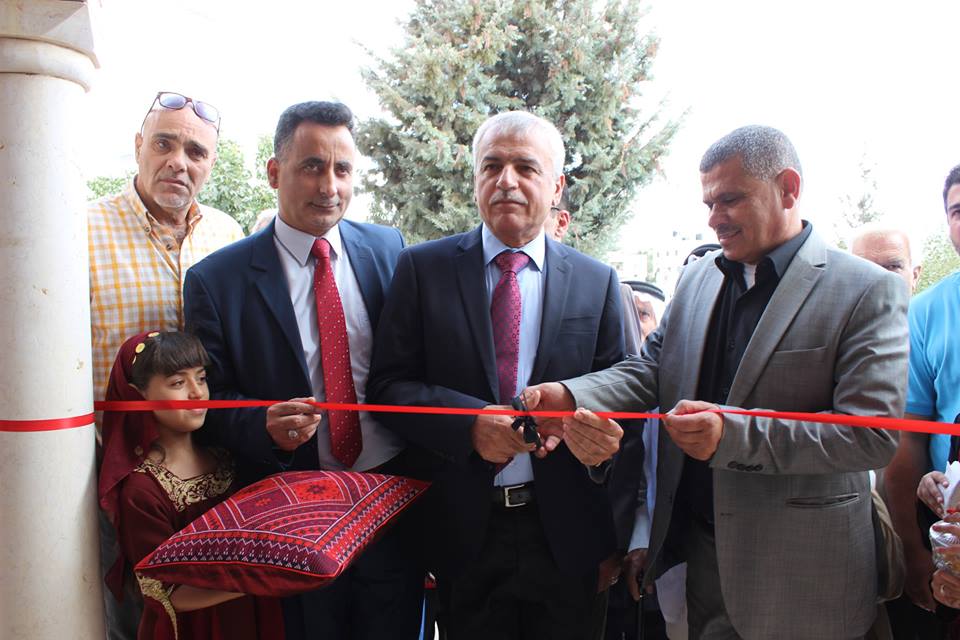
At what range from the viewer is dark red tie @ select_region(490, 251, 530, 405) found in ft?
8.34

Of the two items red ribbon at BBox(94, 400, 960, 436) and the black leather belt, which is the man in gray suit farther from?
the black leather belt

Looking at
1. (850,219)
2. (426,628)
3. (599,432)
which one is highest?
(850,219)

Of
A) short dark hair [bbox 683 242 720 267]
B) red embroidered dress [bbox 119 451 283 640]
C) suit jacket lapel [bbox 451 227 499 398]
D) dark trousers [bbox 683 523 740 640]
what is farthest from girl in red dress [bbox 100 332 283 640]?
short dark hair [bbox 683 242 720 267]

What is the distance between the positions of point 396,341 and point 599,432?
871 millimetres

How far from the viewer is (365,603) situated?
262 cm

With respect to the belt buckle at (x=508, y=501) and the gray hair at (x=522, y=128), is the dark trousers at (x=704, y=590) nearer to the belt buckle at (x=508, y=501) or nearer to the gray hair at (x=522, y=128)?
the belt buckle at (x=508, y=501)

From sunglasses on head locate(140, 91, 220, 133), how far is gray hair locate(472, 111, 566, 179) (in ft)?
4.44

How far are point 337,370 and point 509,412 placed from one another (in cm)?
77

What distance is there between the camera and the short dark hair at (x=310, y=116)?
271 cm

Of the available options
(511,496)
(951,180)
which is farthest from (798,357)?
(951,180)

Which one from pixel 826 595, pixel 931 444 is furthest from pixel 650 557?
pixel 931 444

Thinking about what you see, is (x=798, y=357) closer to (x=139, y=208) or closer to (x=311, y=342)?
(x=311, y=342)

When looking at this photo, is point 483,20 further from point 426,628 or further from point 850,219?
point 850,219

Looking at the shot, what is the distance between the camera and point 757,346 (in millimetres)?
2197
